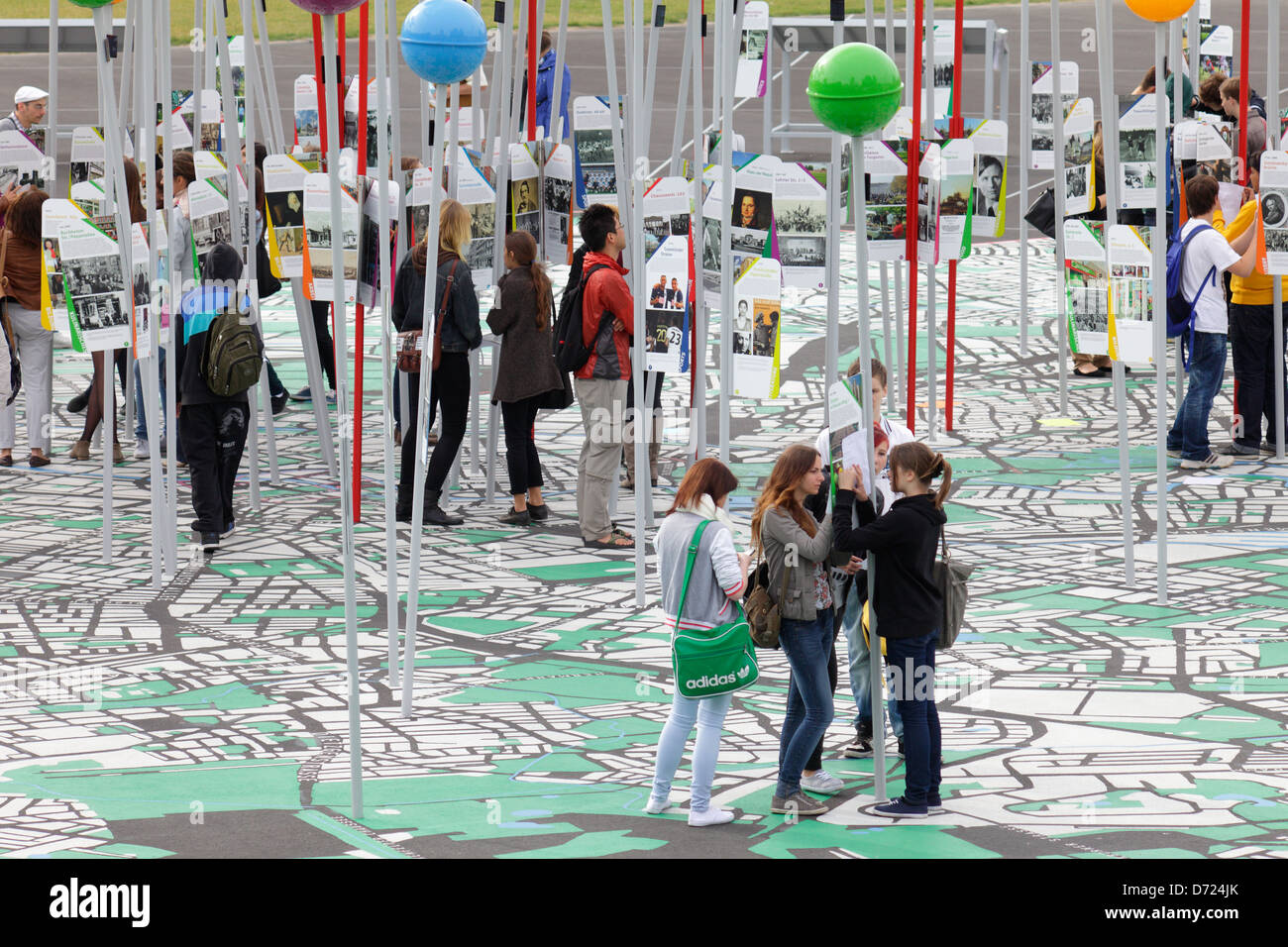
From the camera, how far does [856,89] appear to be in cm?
569

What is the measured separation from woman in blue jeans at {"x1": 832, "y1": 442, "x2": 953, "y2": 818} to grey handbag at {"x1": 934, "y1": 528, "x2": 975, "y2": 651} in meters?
0.04

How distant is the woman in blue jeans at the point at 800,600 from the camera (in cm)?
551

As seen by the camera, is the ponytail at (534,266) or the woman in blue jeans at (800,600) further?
the ponytail at (534,266)

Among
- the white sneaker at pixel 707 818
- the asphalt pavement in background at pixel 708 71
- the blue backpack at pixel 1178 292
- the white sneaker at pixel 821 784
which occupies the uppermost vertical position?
the asphalt pavement in background at pixel 708 71

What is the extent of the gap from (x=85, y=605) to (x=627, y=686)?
2.66m

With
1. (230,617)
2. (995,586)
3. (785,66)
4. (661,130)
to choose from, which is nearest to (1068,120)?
(995,586)

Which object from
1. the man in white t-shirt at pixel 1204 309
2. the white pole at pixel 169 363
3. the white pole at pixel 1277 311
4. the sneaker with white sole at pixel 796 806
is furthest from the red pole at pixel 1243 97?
the white pole at pixel 169 363

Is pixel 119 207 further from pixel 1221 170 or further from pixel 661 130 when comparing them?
pixel 661 130

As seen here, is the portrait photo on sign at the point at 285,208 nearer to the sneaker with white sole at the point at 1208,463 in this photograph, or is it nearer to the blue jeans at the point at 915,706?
the blue jeans at the point at 915,706

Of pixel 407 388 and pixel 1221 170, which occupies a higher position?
pixel 1221 170

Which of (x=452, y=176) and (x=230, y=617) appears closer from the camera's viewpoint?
(x=230, y=617)

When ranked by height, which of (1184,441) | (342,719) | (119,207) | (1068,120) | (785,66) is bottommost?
(342,719)

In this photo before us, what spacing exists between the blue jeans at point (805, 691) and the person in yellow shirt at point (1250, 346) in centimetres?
536

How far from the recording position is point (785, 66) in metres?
17.1
